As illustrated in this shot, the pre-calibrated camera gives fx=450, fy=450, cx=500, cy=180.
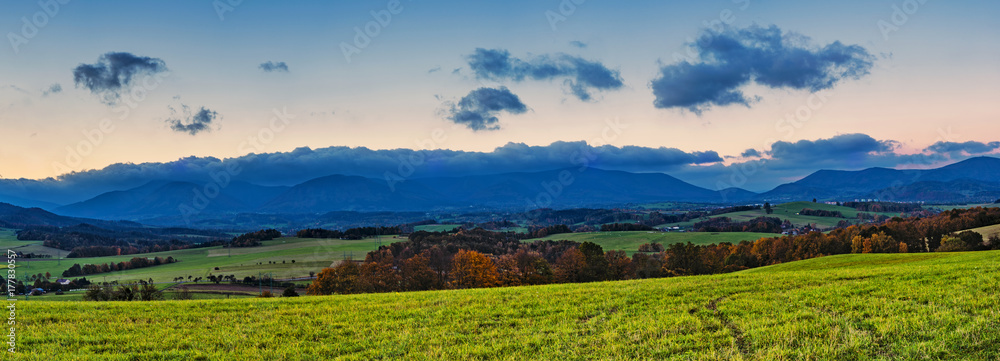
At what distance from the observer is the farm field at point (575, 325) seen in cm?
855

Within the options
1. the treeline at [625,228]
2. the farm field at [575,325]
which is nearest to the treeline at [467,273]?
the farm field at [575,325]

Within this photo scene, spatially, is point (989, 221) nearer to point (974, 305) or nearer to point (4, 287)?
point (974, 305)

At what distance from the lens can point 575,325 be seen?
36.9 feet

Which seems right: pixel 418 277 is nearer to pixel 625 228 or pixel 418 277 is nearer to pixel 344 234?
pixel 625 228

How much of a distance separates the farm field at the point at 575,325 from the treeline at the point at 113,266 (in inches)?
5084

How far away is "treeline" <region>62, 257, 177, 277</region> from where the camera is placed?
109875 mm

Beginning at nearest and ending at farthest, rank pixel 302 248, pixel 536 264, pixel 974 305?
pixel 974 305 < pixel 536 264 < pixel 302 248

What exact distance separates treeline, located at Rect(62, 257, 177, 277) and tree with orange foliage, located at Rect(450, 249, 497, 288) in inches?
4093

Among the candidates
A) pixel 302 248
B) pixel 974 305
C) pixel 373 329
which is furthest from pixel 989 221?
pixel 302 248

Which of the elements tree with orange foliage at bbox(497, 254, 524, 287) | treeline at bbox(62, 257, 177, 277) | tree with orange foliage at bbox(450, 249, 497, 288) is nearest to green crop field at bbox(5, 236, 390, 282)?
treeline at bbox(62, 257, 177, 277)

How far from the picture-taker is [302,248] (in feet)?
460

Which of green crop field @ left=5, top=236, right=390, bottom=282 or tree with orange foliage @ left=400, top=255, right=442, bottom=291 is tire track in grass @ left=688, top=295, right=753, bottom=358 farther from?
green crop field @ left=5, top=236, right=390, bottom=282

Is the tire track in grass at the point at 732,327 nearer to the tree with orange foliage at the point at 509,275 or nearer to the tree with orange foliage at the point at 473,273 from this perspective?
the tree with orange foliage at the point at 473,273

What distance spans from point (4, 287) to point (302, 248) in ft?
232
